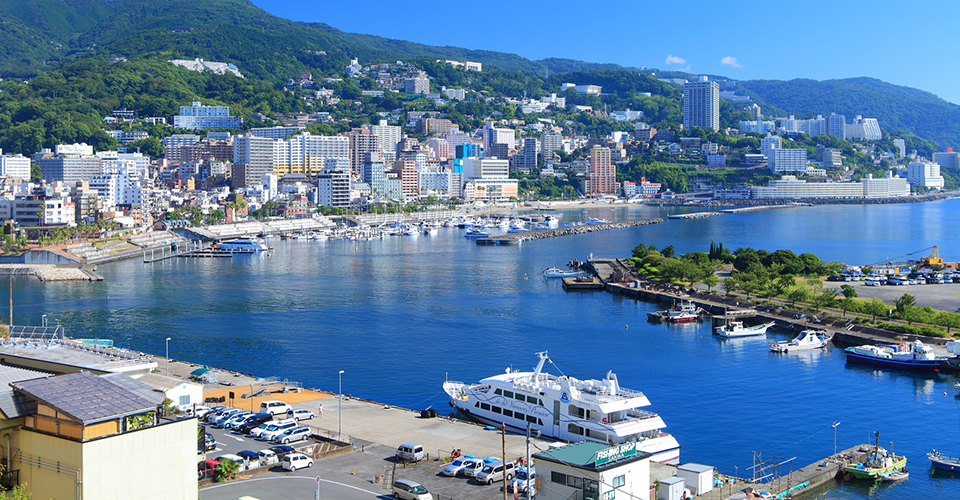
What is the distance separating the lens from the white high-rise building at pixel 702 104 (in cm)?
13150

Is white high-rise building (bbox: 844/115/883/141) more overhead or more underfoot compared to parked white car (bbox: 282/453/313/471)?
more overhead

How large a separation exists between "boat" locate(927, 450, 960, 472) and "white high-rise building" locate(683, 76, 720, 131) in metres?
123

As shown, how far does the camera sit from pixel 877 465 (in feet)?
37.7

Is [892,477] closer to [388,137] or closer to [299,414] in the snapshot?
[299,414]

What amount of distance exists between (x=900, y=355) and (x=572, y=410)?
930 centimetres

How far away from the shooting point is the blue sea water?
1387 centimetres

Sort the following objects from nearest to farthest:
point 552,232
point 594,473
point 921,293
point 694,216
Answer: point 594,473, point 921,293, point 552,232, point 694,216

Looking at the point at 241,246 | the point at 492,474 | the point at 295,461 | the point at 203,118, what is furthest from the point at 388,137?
the point at 492,474

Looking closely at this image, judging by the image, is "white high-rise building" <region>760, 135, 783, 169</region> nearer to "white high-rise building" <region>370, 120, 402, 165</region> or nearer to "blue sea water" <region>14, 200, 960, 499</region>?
"white high-rise building" <region>370, 120, 402, 165</region>

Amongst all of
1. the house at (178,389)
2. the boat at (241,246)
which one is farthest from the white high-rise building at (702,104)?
the house at (178,389)

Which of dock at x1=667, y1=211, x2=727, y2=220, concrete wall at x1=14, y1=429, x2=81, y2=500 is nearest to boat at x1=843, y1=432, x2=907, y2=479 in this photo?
concrete wall at x1=14, y1=429, x2=81, y2=500

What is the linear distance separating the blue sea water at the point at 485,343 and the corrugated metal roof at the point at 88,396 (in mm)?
8073

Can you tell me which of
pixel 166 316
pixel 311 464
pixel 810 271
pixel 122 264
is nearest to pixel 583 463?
pixel 311 464

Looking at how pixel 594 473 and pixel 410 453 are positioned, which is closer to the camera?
pixel 594 473
